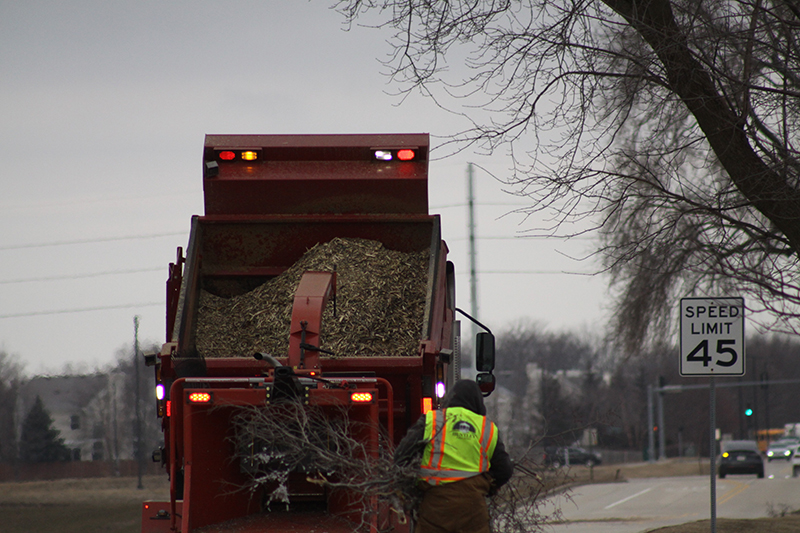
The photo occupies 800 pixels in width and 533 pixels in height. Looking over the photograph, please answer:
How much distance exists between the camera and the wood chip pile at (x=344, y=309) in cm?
742

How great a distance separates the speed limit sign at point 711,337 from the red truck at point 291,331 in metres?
1.97

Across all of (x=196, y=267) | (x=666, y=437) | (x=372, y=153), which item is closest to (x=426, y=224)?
(x=372, y=153)

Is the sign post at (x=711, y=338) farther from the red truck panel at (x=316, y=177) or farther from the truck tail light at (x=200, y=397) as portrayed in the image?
the truck tail light at (x=200, y=397)

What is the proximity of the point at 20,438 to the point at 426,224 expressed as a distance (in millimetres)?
27368

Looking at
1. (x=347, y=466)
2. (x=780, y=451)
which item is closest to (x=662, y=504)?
(x=347, y=466)

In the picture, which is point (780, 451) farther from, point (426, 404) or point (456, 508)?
point (456, 508)

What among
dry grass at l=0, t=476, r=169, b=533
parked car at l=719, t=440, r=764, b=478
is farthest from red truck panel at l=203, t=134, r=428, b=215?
parked car at l=719, t=440, r=764, b=478

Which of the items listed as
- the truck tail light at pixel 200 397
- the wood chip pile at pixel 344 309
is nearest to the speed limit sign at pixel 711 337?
the wood chip pile at pixel 344 309

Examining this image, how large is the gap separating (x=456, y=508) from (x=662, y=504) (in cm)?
1790

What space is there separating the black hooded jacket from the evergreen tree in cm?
2798

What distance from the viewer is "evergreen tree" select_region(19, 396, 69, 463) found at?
31016mm

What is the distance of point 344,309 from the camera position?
25.1ft

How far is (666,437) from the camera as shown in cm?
8488

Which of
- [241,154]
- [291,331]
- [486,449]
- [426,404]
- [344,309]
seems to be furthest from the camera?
[241,154]
